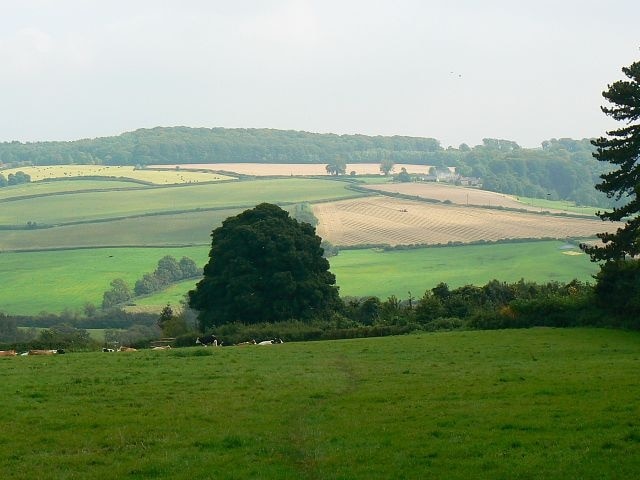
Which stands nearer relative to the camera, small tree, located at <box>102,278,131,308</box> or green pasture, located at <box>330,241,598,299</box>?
green pasture, located at <box>330,241,598,299</box>

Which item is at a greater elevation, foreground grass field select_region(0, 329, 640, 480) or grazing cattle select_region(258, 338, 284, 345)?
foreground grass field select_region(0, 329, 640, 480)

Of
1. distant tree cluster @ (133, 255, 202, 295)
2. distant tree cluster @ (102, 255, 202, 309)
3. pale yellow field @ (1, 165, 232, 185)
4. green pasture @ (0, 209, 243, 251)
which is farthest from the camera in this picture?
pale yellow field @ (1, 165, 232, 185)

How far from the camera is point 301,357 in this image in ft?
116

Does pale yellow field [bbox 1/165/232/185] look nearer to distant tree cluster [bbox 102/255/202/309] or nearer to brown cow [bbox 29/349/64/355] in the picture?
distant tree cluster [bbox 102/255/202/309]

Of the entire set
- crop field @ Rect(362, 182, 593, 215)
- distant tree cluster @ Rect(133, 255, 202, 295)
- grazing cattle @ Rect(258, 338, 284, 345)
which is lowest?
distant tree cluster @ Rect(133, 255, 202, 295)

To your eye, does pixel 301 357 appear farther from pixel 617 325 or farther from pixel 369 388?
pixel 617 325

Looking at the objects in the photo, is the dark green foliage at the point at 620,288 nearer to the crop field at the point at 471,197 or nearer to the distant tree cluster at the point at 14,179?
the crop field at the point at 471,197

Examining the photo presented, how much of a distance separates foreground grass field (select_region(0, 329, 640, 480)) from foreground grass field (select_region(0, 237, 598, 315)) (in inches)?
2285

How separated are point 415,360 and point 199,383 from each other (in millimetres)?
9168

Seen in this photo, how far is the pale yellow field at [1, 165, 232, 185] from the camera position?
17112 centimetres

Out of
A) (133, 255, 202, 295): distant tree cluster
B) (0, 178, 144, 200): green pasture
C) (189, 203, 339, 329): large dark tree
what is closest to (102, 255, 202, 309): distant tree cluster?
(133, 255, 202, 295): distant tree cluster

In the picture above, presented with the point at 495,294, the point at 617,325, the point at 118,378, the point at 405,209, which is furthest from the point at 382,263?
the point at 118,378

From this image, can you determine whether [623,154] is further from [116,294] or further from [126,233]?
[126,233]

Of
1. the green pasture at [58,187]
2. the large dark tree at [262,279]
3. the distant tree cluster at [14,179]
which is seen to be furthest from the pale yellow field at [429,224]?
the distant tree cluster at [14,179]
